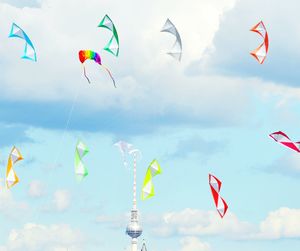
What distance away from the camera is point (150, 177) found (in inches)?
6821

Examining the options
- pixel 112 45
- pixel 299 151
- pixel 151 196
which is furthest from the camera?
pixel 151 196

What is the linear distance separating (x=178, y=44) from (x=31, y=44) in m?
20.4

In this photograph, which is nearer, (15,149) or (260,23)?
(260,23)

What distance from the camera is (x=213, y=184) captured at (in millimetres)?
167250

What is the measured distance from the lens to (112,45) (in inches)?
6275

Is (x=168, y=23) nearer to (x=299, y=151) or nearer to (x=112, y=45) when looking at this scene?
(x=112, y=45)

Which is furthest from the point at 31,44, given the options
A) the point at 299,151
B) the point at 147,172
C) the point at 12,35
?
the point at 299,151

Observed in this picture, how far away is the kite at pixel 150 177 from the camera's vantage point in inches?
6747

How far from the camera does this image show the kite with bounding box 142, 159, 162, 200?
171 m

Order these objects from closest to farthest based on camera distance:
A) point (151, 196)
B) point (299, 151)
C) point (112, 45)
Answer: point (299, 151) < point (112, 45) < point (151, 196)

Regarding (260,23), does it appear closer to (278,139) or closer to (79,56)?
(278,139)

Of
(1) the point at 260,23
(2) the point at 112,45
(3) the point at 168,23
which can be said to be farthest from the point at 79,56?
(1) the point at 260,23

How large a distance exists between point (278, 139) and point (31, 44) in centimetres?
3610

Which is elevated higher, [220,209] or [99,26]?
[99,26]
